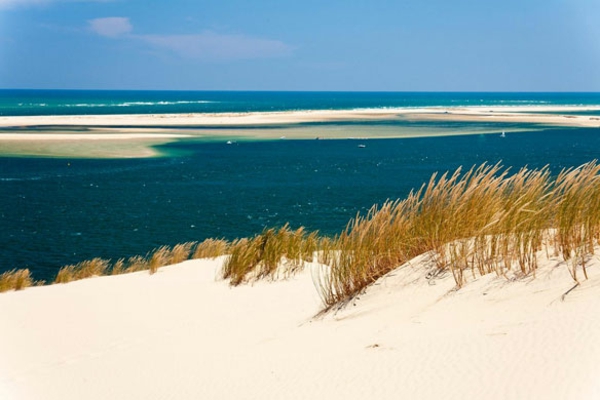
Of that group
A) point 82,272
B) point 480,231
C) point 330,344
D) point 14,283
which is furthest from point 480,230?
point 82,272

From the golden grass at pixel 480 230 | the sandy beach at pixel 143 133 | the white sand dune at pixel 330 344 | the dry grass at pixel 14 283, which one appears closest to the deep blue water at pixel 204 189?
the dry grass at pixel 14 283

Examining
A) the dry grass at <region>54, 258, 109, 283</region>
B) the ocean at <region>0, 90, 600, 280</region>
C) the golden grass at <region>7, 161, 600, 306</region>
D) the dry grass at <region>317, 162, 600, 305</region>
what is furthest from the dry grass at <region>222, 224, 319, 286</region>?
the ocean at <region>0, 90, 600, 280</region>

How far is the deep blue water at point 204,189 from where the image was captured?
723 inches

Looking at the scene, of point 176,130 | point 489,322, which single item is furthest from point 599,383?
point 176,130

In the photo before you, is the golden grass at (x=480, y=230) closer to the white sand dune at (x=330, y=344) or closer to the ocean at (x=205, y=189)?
the white sand dune at (x=330, y=344)

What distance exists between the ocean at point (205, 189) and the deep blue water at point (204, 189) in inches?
2.0

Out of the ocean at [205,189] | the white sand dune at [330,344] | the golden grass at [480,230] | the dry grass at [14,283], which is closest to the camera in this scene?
the white sand dune at [330,344]

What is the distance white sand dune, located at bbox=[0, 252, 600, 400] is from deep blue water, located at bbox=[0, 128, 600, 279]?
7.38 m

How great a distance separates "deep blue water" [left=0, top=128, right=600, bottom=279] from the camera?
723 inches

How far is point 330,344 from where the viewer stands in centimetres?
546

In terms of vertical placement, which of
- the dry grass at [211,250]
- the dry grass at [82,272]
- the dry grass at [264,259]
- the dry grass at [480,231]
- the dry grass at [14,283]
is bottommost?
the dry grass at [82,272]

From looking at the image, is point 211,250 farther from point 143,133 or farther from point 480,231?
point 143,133

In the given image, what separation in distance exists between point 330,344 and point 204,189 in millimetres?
22054

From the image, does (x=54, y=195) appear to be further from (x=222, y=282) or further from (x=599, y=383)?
(x=599, y=383)
